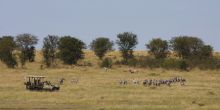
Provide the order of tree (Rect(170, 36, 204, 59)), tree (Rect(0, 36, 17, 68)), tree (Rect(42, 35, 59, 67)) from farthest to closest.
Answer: tree (Rect(170, 36, 204, 59))
tree (Rect(42, 35, 59, 67))
tree (Rect(0, 36, 17, 68))

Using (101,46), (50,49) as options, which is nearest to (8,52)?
(50,49)

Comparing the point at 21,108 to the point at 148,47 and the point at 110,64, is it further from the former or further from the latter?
the point at 148,47

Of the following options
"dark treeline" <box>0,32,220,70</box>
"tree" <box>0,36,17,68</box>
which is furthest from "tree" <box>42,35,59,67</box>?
"tree" <box>0,36,17,68</box>

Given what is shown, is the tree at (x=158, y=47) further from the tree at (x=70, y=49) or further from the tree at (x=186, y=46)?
the tree at (x=70, y=49)

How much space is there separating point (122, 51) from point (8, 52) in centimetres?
3220

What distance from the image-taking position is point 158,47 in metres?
137

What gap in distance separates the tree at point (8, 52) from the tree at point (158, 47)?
33.5 m

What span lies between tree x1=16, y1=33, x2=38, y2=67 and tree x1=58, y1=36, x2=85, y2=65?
6283 mm

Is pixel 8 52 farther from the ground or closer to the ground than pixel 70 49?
closer to the ground

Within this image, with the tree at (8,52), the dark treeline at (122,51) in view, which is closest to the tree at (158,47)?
the dark treeline at (122,51)

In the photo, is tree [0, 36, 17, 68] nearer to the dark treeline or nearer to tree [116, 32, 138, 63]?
the dark treeline

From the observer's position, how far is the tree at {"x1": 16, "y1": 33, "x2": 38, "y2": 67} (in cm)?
12312

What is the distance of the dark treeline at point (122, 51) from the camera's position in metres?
114

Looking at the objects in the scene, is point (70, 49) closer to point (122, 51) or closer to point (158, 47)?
point (122, 51)
